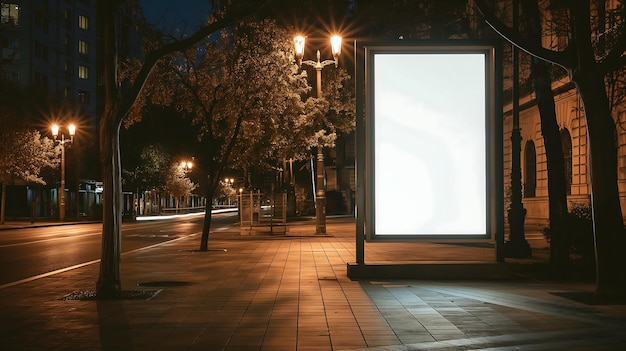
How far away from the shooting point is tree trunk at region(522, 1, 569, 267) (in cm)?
1449

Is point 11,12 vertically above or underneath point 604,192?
above

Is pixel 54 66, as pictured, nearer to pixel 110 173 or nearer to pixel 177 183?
pixel 177 183

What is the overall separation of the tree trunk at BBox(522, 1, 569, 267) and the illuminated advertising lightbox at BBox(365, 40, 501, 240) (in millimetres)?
1778

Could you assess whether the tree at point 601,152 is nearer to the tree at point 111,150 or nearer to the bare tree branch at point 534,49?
the bare tree branch at point 534,49

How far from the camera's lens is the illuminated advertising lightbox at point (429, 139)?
13727mm

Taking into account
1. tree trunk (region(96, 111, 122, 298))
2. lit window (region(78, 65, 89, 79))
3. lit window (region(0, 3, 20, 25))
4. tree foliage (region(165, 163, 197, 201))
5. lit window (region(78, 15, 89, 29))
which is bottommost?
tree trunk (region(96, 111, 122, 298))

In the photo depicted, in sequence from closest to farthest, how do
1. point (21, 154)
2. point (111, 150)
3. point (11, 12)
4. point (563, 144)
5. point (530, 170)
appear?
point (111, 150)
point (563, 144)
point (530, 170)
point (21, 154)
point (11, 12)

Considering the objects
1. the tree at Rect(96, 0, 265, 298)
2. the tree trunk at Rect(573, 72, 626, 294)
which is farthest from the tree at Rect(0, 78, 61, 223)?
the tree trunk at Rect(573, 72, 626, 294)

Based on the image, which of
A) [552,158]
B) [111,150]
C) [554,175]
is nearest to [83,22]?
[552,158]

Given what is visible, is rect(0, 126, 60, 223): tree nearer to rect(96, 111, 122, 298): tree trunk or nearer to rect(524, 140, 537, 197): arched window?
rect(524, 140, 537, 197): arched window

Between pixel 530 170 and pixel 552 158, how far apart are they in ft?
84.1

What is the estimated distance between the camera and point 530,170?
39719 millimetres

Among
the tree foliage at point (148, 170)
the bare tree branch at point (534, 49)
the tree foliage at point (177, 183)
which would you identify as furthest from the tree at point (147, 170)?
the bare tree branch at point (534, 49)

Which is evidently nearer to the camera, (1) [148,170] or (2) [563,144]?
(2) [563,144]
